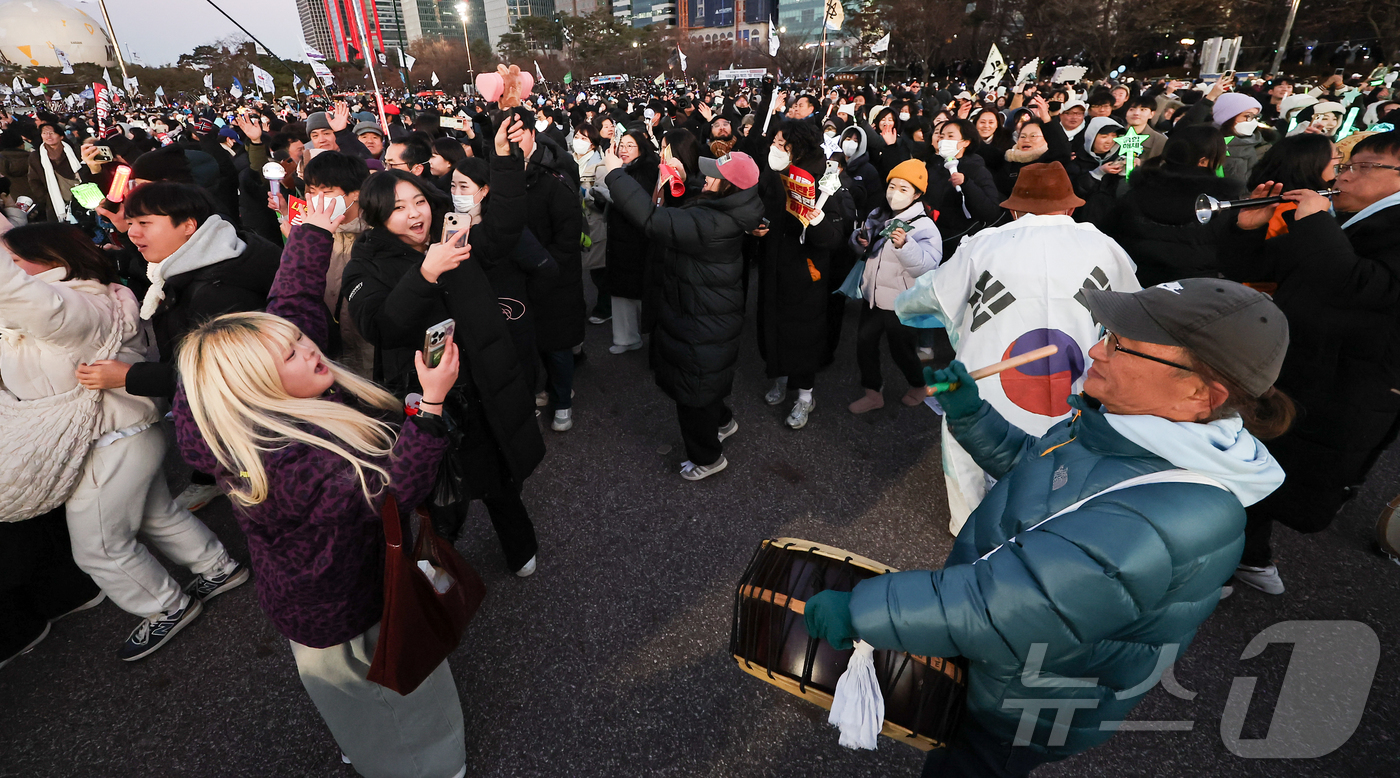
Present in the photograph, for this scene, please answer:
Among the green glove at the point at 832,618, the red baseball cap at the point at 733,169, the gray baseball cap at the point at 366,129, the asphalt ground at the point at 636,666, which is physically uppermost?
the gray baseball cap at the point at 366,129

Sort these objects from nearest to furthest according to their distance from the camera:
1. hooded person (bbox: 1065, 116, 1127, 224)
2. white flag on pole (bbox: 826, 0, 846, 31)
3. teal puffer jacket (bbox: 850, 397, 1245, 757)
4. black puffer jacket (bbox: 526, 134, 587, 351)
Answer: teal puffer jacket (bbox: 850, 397, 1245, 757)
black puffer jacket (bbox: 526, 134, 587, 351)
hooded person (bbox: 1065, 116, 1127, 224)
white flag on pole (bbox: 826, 0, 846, 31)

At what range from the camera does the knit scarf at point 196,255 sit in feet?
8.02

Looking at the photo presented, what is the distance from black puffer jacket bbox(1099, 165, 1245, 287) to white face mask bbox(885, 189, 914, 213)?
3.89 feet

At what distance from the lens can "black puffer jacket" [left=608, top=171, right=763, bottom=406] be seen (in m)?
2.95

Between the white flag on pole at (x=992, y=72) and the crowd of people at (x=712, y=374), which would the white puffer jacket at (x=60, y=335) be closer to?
the crowd of people at (x=712, y=374)

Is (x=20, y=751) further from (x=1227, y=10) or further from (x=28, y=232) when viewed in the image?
(x=1227, y=10)

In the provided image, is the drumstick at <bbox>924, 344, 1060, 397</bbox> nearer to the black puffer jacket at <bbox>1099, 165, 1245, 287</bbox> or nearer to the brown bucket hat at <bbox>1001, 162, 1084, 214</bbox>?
the brown bucket hat at <bbox>1001, 162, 1084, 214</bbox>

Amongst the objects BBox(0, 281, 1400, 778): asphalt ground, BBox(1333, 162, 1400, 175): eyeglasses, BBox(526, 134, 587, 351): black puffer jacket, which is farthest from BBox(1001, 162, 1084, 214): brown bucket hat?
BBox(526, 134, 587, 351): black puffer jacket

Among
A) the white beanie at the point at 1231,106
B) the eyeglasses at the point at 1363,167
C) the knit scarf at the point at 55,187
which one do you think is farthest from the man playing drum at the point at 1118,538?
the knit scarf at the point at 55,187

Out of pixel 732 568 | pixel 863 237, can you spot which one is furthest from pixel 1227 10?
pixel 732 568

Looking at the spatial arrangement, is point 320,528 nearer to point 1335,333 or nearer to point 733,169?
point 733,169

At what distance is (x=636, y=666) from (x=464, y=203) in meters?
2.17

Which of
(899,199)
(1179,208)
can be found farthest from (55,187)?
(1179,208)

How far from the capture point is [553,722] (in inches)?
94.4
